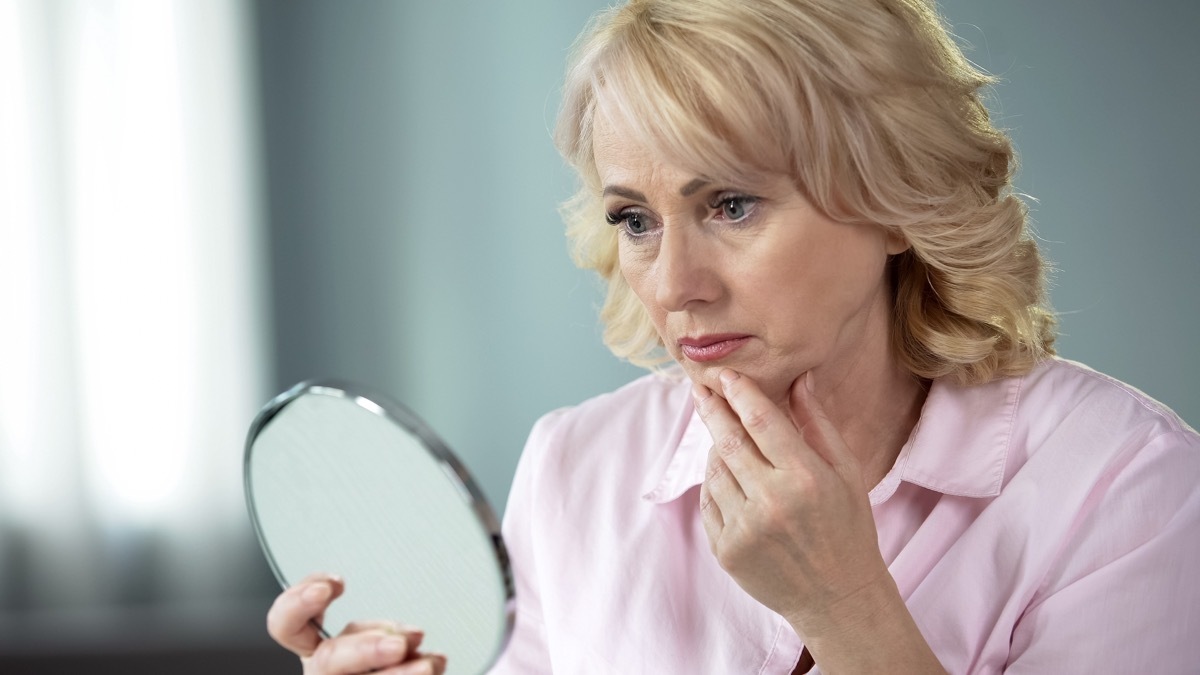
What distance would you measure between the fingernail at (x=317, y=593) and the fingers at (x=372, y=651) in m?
0.04

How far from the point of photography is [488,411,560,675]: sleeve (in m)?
1.46

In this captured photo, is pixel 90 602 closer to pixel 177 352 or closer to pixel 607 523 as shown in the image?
pixel 177 352

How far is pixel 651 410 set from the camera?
155 cm

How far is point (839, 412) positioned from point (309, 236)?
2.30 meters

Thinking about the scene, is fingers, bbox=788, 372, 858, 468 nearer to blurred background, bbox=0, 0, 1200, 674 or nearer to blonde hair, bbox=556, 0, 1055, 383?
blonde hair, bbox=556, 0, 1055, 383

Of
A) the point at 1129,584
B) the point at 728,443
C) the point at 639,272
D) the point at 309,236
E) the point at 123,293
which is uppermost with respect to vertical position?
the point at 639,272

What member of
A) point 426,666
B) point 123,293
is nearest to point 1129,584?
point 426,666

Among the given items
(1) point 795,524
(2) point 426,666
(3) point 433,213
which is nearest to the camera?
(2) point 426,666

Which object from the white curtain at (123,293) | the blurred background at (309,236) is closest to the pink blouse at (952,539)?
the blurred background at (309,236)

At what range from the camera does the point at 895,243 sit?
132 cm

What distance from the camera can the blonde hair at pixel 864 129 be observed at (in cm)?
117

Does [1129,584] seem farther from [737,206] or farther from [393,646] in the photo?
[393,646]

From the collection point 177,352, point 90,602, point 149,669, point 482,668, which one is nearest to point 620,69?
point 482,668

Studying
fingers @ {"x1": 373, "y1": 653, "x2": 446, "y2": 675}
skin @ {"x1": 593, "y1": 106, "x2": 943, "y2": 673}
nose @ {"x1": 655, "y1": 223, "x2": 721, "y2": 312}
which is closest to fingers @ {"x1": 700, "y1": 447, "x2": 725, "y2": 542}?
skin @ {"x1": 593, "y1": 106, "x2": 943, "y2": 673}
